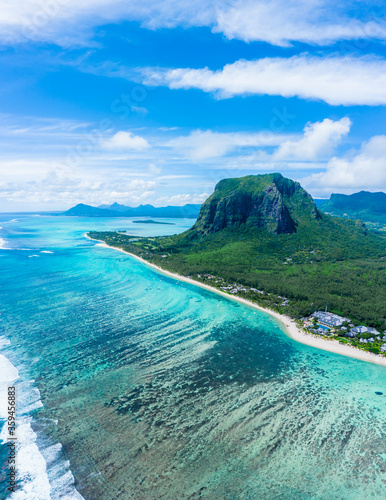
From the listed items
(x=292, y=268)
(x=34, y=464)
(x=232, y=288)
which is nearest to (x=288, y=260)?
(x=292, y=268)

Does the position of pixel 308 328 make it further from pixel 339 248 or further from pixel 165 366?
pixel 339 248

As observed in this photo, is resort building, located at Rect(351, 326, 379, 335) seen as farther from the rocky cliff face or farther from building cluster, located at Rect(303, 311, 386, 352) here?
the rocky cliff face

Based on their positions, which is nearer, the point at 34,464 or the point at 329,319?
the point at 34,464

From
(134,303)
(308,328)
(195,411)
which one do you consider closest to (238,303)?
(308,328)

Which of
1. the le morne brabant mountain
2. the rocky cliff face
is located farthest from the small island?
the rocky cliff face

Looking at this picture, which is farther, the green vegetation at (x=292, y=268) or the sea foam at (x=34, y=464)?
the green vegetation at (x=292, y=268)

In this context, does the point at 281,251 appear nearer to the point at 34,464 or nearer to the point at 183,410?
the point at 183,410

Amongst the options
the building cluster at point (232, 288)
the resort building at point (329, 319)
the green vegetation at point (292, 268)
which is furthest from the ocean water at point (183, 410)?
the building cluster at point (232, 288)

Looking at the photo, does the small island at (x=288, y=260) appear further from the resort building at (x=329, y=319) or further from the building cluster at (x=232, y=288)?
the building cluster at (x=232, y=288)
